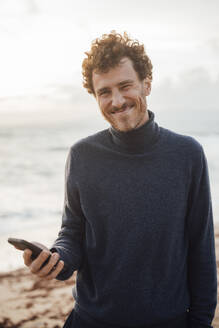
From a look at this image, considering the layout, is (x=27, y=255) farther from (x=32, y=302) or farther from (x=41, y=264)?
(x=32, y=302)

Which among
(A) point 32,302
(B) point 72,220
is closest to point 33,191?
(A) point 32,302

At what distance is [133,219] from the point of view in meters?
1.86

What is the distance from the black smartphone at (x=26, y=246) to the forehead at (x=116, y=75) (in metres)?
1.08

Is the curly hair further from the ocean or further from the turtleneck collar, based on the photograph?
the ocean

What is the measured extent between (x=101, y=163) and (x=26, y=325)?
2.86m

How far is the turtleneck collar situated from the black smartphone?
85 cm

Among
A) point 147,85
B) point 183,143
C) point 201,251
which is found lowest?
point 201,251

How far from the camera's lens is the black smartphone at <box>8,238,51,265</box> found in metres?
1.44

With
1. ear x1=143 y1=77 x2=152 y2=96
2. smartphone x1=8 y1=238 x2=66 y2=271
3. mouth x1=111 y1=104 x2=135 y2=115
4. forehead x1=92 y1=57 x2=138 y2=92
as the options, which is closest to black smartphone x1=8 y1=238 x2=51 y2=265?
smartphone x1=8 y1=238 x2=66 y2=271

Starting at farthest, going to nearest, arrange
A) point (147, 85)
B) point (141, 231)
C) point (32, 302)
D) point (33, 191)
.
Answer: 1. point (33, 191)
2. point (32, 302)
3. point (147, 85)
4. point (141, 231)

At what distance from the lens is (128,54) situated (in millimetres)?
2086

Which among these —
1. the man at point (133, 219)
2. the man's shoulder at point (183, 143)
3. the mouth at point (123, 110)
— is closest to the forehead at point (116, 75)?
the man at point (133, 219)

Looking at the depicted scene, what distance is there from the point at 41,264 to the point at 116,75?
1.23 meters

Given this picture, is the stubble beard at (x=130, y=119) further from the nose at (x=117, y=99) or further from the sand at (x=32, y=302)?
the sand at (x=32, y=302)
